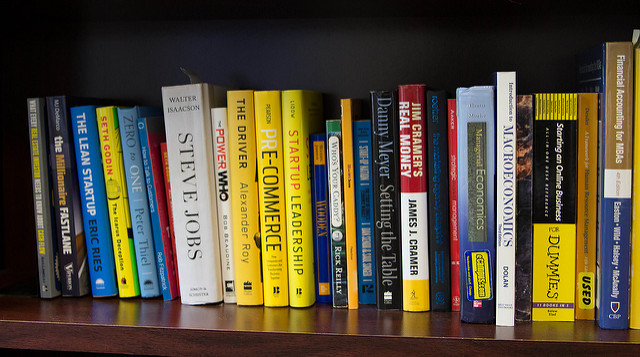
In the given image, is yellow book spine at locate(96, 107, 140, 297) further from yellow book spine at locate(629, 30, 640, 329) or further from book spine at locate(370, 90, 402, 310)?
yellow book spine at locate(629, 30, 640, 329)

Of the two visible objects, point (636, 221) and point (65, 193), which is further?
point (65, 193)

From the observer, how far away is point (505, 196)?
72cm

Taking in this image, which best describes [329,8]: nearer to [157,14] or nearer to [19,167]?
[157,14]

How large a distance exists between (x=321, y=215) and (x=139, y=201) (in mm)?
293

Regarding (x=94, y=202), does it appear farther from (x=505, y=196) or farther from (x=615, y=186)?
(x=615, y=186)

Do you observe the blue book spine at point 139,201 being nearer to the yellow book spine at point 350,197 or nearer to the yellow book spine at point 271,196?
the yellow book spine at point 271,196

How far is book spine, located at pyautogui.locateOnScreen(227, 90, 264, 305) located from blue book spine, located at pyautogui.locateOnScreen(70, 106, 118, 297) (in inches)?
8.7

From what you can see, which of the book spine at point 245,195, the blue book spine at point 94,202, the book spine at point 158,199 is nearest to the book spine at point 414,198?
the book spine at point 245,195

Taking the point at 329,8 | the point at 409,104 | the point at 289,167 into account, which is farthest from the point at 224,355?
the point at 329,8

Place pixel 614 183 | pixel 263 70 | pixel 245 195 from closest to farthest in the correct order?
1. pixel 614 183
2. pixel 245 195
3. pixel 263 70

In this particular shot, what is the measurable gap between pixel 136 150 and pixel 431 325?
0.52 meters

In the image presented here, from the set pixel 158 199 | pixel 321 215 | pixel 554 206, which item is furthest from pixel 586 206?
pixel 158 199

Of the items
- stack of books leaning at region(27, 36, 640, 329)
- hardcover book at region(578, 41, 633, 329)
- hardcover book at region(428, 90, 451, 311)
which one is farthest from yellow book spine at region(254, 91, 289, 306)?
hardcover book at region(578, 41, 633, 329)

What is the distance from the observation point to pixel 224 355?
72 centimetres
